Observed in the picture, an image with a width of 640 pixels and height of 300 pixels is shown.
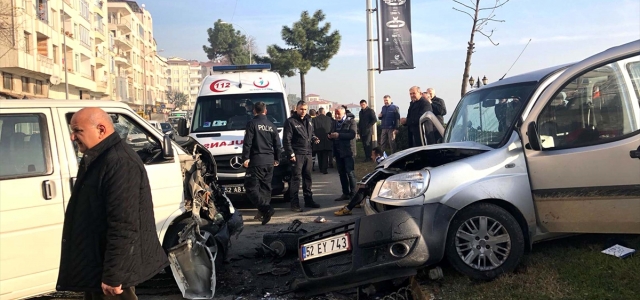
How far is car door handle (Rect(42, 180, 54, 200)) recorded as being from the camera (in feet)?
13.7

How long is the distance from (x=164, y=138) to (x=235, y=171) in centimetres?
383

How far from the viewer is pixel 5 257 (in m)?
3.94

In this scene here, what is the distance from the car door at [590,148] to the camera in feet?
14.1

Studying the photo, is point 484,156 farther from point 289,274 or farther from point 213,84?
point 213,84

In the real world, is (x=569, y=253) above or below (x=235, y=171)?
below

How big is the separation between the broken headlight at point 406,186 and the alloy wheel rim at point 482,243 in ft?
1.60

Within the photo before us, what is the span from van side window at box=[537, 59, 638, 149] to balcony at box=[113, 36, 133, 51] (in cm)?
7033

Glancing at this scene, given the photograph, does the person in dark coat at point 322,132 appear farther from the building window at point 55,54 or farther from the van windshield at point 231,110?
the building window at point 55,54

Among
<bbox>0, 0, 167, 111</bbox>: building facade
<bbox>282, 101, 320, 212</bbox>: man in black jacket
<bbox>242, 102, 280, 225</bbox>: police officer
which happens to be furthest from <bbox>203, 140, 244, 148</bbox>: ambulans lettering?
<bbox>0, 0, 167, 111</bbox>: building facade

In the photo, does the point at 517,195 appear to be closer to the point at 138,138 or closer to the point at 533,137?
the point at 533,137

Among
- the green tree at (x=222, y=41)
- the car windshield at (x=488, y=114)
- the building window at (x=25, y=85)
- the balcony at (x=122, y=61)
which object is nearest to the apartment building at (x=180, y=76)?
the green tree at (x=222, y=41)

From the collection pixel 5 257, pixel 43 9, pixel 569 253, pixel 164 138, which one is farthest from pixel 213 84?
pixel 43 9

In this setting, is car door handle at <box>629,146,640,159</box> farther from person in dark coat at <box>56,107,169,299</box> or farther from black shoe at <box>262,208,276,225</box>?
black shoe at <box>262,208,276,225</box>

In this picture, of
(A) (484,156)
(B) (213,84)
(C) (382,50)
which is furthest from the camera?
(C) (382,50)
